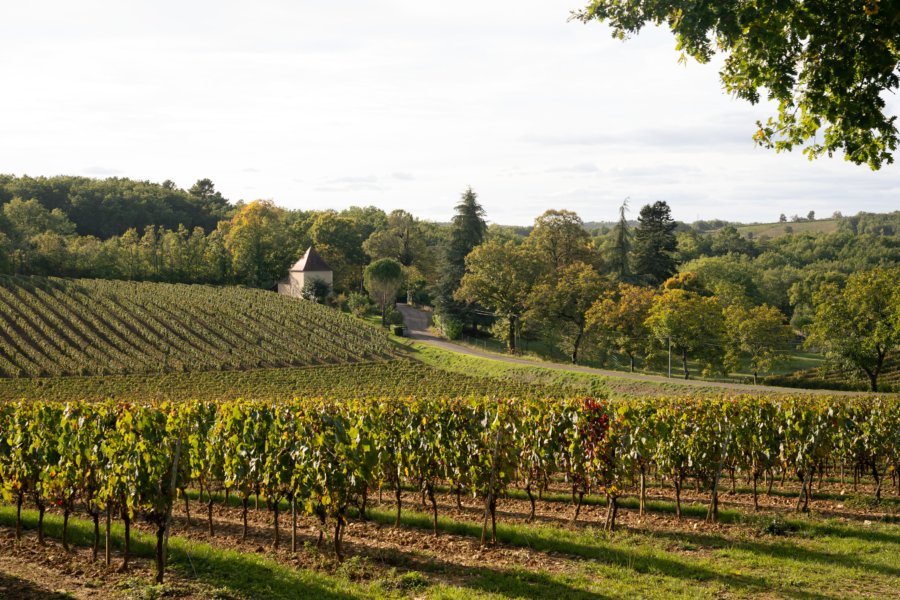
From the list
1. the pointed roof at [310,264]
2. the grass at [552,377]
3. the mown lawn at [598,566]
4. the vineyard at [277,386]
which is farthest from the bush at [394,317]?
the mown lawn at [598,566]

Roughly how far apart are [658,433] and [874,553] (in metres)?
4.39

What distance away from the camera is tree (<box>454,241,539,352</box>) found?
2379 inches

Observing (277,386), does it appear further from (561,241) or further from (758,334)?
(758,334)

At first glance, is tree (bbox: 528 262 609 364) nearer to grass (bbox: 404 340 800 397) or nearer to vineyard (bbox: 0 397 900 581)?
grass (bbox: 404 340 800 397)

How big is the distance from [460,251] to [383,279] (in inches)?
365

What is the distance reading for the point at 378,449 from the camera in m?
13.8

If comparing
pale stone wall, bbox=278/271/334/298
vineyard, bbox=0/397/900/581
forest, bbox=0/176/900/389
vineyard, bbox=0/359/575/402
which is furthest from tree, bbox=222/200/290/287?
vineyard, bbox=0/397/900/581

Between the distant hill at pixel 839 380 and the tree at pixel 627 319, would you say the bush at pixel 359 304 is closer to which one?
the tree at pixel 627 319

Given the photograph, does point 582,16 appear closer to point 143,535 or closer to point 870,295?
point 143,535

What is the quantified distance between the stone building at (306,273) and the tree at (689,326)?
38.7m

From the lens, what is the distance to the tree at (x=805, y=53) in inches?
329

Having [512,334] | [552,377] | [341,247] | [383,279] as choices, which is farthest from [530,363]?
[341,247]

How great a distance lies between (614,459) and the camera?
44.8 feet

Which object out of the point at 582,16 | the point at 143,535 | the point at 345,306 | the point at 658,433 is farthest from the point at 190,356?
the point at 582,16
